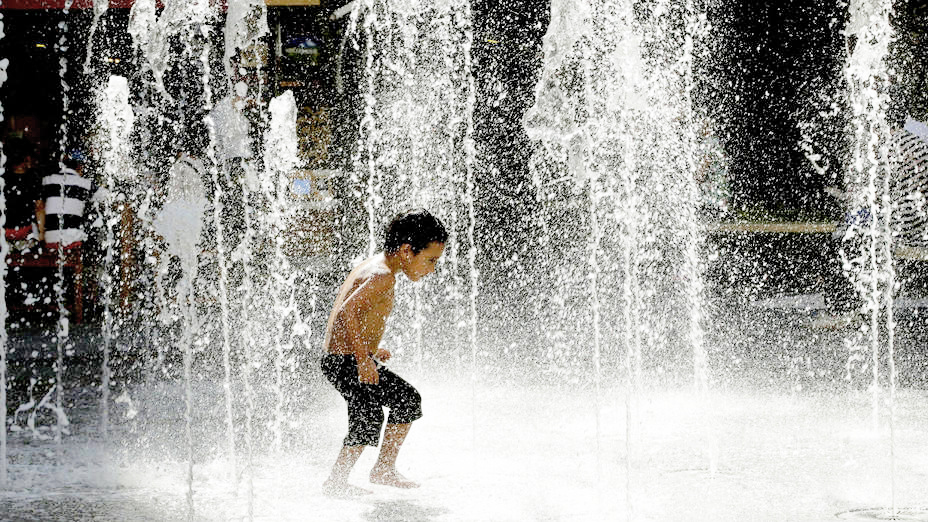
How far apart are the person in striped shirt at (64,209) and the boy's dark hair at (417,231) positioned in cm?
601

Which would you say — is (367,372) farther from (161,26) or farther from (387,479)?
(161,26)

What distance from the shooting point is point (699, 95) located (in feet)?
52.4

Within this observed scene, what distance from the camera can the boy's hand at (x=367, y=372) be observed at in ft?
12.0

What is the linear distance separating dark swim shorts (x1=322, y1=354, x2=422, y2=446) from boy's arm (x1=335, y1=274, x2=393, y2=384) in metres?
0.07

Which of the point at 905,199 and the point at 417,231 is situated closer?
the point at 417,231

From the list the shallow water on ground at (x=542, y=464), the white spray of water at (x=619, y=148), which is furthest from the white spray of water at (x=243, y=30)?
the shallow water on ground at (x=542, y=464)

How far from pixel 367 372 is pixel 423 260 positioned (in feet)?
1.34

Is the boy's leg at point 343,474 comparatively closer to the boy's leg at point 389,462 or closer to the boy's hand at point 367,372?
the boy's leg at point 389,462

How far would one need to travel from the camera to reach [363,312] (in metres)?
3.74

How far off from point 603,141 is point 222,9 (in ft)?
14.8

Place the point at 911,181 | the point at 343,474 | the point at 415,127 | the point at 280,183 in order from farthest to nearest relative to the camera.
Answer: the point at 280,183 < the point at 415,127 < the point at 911,181 < the point at 343,474

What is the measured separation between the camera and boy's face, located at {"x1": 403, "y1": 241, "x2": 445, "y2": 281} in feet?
12.3

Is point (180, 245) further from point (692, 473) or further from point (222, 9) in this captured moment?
point (692, 473)

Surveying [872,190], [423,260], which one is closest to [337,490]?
[423,260]
